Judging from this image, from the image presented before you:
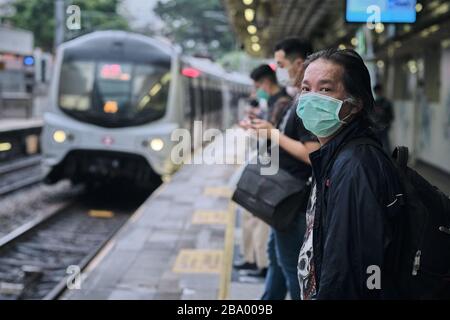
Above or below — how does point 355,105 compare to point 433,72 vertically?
below

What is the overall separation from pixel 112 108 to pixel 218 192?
234 centimetres

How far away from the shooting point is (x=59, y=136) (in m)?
9.88

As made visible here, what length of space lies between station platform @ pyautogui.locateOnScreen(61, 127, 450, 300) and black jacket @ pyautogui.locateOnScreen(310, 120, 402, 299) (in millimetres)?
1770

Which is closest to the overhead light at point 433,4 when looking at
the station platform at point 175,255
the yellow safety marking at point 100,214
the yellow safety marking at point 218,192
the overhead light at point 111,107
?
the station platform at point 175,255

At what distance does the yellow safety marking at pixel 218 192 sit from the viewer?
10.5m

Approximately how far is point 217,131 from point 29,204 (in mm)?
6958

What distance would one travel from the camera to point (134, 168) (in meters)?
10.2

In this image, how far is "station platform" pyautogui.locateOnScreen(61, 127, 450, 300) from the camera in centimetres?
537

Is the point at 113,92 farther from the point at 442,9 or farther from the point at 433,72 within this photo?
the point at 433,72

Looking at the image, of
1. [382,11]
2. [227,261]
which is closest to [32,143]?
[227,261]

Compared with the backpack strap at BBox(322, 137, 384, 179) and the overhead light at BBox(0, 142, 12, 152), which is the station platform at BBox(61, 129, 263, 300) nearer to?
the backpack strap at BBox(322, 137, 384, 179)

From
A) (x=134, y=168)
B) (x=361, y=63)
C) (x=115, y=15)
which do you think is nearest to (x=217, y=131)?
(x=134, y=168)

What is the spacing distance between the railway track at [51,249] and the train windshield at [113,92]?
4.95 feet

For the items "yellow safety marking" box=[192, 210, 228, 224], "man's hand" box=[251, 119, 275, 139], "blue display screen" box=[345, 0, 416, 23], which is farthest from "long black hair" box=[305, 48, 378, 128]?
"yellow safety marking" box=[192, 210, 228, 224]
